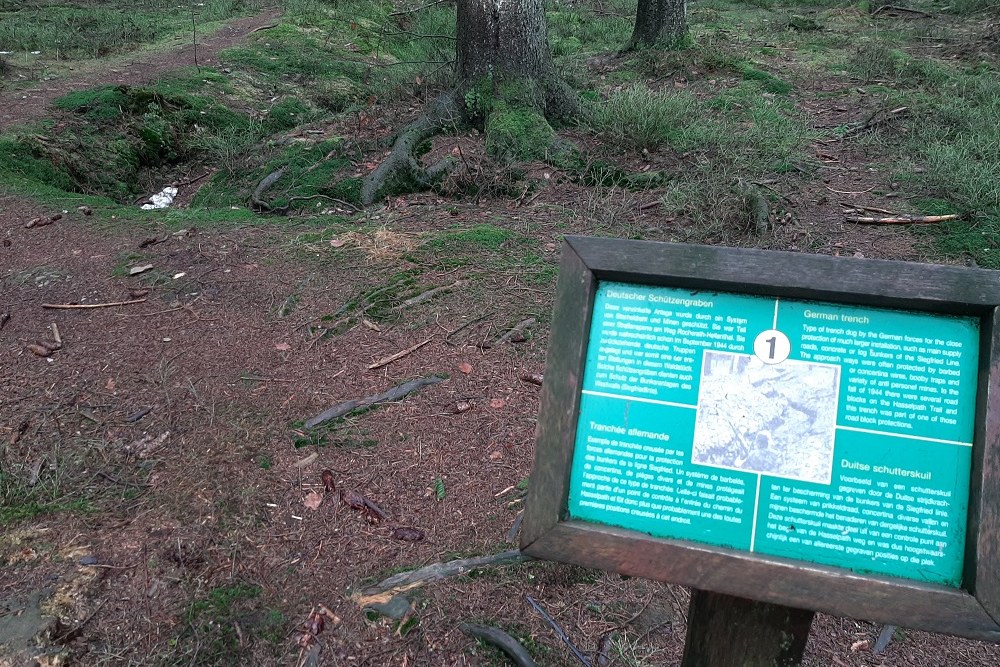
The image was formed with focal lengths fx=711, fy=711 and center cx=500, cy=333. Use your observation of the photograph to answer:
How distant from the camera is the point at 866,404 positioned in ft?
4.78

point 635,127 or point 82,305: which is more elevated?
point 635,127

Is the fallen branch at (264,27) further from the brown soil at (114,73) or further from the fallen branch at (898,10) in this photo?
the fallen branch at (898,10)

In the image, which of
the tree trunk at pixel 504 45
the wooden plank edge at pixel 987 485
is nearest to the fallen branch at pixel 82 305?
the tree trunk at pixel 504 45

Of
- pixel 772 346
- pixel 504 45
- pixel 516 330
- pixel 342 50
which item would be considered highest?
pixel 772 346

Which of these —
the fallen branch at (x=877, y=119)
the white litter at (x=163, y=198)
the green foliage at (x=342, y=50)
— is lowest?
the white litter at (x=163, y=198)

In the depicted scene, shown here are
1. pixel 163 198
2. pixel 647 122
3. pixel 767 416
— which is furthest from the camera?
pixel 163 198

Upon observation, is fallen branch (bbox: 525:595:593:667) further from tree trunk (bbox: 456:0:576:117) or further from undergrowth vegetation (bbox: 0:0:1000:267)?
tree trunk (bbox: 456:0:576:117)

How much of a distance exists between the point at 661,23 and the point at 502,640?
28.9 ft

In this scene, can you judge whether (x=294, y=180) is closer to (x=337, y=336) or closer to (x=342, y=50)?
(x=337, y=336)

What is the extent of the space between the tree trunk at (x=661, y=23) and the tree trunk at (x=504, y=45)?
356cm

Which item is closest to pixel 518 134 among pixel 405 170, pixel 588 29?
pixel 405 170

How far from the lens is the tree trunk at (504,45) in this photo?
19.5 feet

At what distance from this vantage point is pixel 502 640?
228 cm

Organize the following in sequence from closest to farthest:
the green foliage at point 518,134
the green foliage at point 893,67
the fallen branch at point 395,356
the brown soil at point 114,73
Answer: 1. the fallen branch at point 395,356
2. the green foliage at point 518,134
3. the green foliage at point 893,67
4. the brown soil at point 114,73
